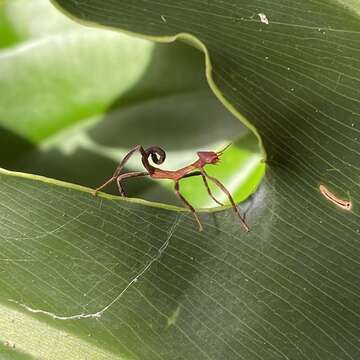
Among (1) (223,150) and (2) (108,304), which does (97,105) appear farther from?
(2) (108,304)

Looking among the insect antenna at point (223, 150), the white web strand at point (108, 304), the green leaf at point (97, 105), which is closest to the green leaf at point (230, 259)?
the white web strand at point (108, 304)

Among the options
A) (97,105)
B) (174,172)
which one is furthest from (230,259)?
(97,105)

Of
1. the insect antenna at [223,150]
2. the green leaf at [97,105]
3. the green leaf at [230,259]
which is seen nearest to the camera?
the green leaf at [230,259]

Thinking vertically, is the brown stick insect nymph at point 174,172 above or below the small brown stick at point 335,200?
below

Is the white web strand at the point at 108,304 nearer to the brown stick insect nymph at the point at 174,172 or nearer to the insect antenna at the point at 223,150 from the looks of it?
the brown stick insect nymph at the point at 174,172

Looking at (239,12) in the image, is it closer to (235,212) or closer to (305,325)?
(235,212)

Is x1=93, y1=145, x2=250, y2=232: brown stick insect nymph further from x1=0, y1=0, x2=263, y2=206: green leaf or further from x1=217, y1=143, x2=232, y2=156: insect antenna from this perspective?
x1=0, y1=0, x2=263, y2=206: green leaf

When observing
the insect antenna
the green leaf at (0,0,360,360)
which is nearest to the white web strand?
the green leaf at (0,0,360,360)
